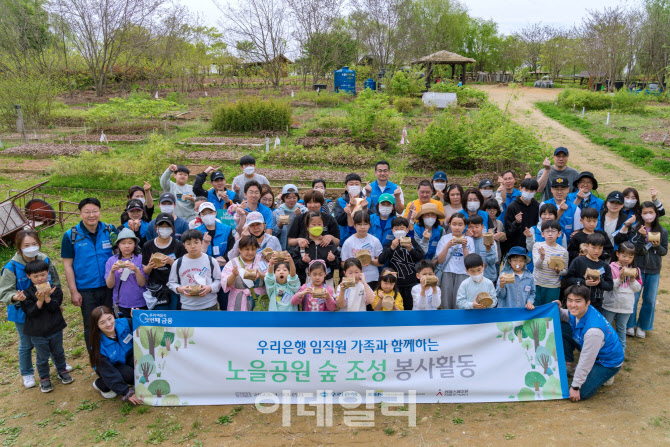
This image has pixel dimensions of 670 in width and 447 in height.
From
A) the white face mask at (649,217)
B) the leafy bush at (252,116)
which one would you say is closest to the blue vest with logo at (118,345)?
the white face mask at (649,217)

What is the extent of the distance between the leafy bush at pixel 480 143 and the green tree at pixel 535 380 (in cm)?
A: 845

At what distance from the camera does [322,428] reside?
4297mm

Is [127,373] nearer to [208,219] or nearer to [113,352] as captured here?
[113,352]

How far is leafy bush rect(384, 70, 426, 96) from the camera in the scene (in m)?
26.4

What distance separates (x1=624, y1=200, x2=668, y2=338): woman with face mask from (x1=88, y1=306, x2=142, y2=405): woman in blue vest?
221 inches

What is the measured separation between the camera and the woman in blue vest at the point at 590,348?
14.8 ft

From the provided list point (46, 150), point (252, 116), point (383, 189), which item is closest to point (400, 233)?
point (383, 189)

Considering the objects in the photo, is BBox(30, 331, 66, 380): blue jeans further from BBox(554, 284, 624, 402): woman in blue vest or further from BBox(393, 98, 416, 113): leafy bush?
BBox(393, 98, 416, 113): leafy bush

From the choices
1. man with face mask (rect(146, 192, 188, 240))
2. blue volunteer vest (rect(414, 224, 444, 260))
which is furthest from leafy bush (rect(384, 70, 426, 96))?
man with face mask (rect(146, 192, 188, 240))

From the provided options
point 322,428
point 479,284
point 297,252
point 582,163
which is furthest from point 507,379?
point 582,163

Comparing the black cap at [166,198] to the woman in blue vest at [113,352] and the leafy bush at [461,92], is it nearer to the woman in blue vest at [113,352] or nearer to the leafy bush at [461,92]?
the woman in blue vest at [113,352]

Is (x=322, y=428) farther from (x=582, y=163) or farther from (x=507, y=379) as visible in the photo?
(x=582, y=163)

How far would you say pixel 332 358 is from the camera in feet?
15.1

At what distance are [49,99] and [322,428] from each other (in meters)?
22.4
